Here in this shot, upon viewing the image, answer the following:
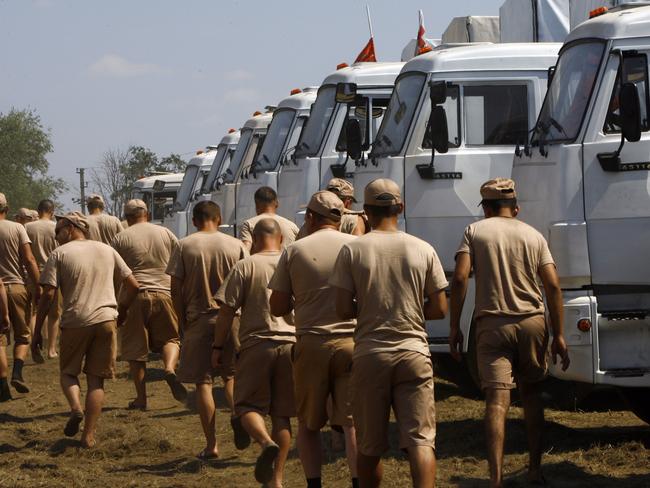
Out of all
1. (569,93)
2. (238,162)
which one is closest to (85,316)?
(569,93)

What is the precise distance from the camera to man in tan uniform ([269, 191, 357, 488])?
25.3ft

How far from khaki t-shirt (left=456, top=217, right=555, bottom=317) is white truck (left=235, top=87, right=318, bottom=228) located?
7975mm

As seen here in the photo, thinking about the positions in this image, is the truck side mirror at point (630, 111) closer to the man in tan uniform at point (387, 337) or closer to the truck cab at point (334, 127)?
the man in tan uniform at point (387, 337)

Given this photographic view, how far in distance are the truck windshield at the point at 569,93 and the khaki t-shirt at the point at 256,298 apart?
2.18m

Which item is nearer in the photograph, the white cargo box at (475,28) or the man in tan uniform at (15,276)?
the man in tan uniform at (15,276)

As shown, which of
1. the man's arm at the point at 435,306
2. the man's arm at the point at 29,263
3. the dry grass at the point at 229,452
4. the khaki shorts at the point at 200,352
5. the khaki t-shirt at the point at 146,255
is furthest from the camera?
the man's arm at the point at 29,263

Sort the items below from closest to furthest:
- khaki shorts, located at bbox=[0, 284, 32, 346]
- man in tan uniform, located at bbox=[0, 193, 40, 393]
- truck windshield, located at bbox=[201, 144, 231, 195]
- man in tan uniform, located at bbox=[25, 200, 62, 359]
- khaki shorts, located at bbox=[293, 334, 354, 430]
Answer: khaki shorts, located at bbox=[293, 334, 354, 430] → man in tan uniform, located at bbox=[0, 193, 40, 393] → khaki shorts, located at bbox=[0, 284, 32, 346] → man in tan uniform, located at bbox=[25, 200, 62, 359] → truck windshield, located at bbox=[201, 144, 231, 195]

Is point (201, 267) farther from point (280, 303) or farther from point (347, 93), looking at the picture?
point (347, 93)

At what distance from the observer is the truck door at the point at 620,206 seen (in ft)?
29.4

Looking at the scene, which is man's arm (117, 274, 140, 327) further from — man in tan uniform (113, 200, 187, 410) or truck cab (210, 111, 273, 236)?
truck cab (210, 111, 273, 236)

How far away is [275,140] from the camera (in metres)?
17.2

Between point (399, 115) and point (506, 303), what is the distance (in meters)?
4.38

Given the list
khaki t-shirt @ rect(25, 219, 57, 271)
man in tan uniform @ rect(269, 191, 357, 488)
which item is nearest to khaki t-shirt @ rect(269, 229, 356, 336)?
man in tan uniform @ rect(269, 191, 357, 488)

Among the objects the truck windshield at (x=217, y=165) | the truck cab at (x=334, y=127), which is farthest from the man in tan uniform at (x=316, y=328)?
the truck windshield at (x=217, y=165)
